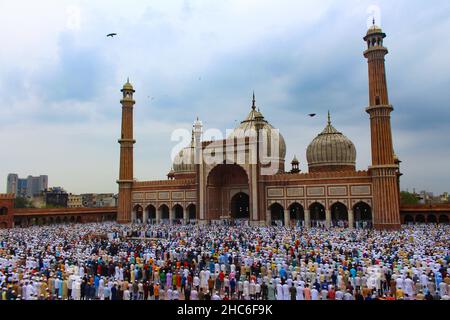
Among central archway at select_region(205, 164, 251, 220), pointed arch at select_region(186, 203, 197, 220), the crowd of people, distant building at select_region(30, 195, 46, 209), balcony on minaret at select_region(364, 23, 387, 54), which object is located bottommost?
the crowd of people

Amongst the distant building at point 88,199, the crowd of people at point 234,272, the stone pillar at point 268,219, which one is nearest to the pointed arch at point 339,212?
the stone pillar at point 268,219

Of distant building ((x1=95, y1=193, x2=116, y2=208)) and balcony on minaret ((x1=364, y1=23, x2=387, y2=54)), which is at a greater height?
balcony on minaret ((x1=364, y1=23, x2=387, y2=54))

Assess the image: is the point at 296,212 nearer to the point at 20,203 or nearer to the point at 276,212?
the point at 276,212

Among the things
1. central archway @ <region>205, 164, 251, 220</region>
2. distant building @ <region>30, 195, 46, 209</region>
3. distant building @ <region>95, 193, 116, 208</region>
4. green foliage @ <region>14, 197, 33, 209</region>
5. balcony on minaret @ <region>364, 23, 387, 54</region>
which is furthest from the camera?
distant building @ <region>95, 193, 116, 208</region>

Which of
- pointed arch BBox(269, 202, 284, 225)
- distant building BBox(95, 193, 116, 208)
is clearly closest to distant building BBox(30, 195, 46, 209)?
distant building BBox(95, 193, 116, 208)

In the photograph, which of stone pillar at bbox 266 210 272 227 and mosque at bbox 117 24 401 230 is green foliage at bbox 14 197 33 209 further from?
stone pillar at bbox 266 210 272 227

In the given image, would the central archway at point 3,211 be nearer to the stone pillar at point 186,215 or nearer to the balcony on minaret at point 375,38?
the stone pillar at point 186,215
